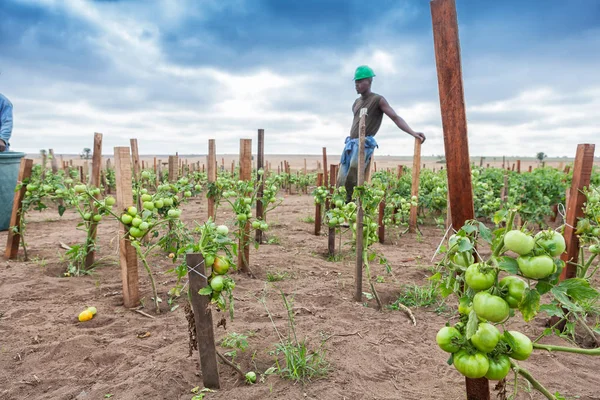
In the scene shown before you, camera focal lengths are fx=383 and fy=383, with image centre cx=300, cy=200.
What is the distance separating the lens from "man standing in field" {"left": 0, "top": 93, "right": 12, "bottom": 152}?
6562 mm

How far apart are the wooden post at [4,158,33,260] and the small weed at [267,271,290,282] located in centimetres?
324

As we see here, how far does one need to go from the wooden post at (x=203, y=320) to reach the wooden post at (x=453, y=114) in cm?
132

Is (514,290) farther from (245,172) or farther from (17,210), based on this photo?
(17,210)

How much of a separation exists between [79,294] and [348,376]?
9.46 feet

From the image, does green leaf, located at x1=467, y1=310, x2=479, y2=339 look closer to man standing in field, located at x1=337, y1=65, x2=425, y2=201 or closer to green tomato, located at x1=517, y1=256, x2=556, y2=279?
green tomato, located at x1=517, y1=256, x2=556, y2=279

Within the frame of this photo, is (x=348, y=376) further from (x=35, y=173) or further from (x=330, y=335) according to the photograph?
(x=35, y=173)

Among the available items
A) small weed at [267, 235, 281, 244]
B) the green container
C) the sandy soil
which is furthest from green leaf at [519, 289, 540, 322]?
the green container

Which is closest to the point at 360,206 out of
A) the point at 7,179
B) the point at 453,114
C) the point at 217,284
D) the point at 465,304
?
the point at 217,284

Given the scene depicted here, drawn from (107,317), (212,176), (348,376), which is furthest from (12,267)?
(348,376)

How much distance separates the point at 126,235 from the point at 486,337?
10.1 feet

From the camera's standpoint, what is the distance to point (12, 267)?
463 centimetres

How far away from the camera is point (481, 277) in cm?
115

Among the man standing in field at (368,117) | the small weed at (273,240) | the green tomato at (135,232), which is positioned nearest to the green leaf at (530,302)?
the green tomato at (135,232)

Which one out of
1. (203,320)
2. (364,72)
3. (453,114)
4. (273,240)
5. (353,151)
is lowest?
(273,240)
